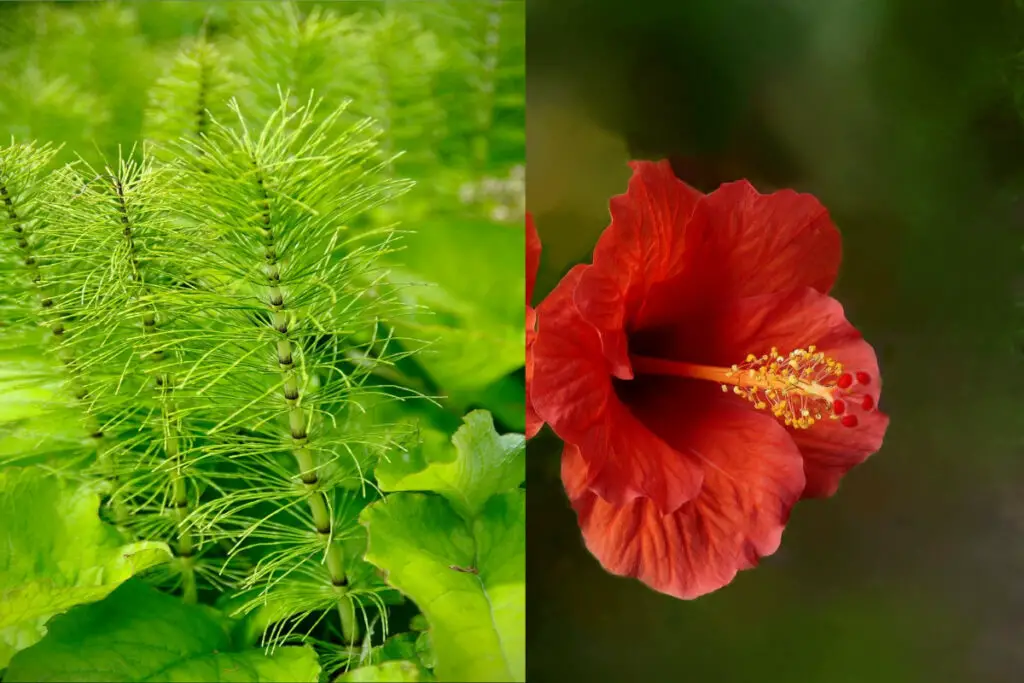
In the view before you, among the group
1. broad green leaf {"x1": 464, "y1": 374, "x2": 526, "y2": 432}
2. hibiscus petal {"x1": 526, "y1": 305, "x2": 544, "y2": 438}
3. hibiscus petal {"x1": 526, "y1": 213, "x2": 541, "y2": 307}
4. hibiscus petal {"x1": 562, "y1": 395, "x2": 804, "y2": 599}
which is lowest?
hibiscus petal {"x1": 562, "y1": 395, "x2": 804, "y2": 599}

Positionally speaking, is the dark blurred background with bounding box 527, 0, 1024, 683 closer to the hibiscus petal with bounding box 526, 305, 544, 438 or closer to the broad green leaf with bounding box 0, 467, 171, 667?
the hibiscus petal with bounding box 526, 305, 544, 438

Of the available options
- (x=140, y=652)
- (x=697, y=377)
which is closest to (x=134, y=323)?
(x=140, y=652)

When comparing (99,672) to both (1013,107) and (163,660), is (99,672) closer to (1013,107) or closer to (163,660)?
(163,660)

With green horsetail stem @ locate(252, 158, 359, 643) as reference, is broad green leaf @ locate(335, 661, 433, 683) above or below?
below

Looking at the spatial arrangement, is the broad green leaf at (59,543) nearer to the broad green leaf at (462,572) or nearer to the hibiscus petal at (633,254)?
the broad green leaf at (462,572)

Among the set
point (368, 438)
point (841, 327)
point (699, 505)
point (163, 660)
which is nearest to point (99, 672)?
point (163, 660)

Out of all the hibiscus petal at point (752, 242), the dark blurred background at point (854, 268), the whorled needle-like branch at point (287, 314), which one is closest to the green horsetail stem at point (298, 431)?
the whorled needle-like branch at point (287, 314)

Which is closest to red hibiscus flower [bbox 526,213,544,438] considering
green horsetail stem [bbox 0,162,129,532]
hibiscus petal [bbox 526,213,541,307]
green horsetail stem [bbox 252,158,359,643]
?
hibiscus petal [bbox 526,213,541,307]
